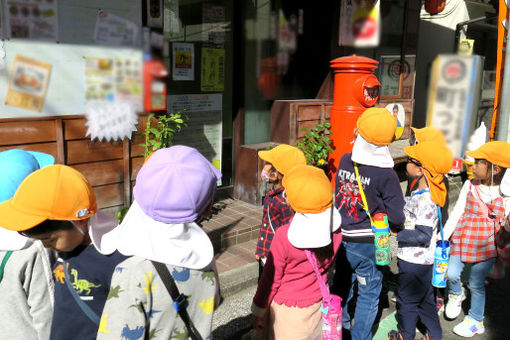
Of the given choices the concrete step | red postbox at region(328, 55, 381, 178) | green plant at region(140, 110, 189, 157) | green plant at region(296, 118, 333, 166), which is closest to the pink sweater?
the concrete step

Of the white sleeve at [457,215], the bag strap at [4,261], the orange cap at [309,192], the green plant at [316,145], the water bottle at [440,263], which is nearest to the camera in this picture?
the bag strap at [4,261]

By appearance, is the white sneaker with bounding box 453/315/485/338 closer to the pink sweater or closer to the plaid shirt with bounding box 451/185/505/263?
the plaid shirt with bounding box 451/185/505/263

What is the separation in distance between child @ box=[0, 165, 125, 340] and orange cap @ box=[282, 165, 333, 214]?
36.8 inches

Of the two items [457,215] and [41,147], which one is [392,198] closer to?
[457,215]

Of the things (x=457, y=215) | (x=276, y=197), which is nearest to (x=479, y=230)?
(x=457, y=215)

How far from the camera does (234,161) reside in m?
6.06

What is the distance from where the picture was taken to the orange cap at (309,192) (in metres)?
2.21

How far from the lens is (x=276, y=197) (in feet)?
9.67

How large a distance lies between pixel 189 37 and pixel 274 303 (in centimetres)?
382

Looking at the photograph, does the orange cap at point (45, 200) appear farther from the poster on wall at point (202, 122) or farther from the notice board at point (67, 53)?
the poster on wall at point (202, 122)

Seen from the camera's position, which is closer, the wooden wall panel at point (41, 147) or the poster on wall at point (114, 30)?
the wooden wall panel at point (41, 147)

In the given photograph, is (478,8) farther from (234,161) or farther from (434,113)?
(434,113)

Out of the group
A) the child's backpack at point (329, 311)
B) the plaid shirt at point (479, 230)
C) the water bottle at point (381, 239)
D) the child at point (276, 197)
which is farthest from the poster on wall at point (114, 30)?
the plaid shirt at point (479, 230)

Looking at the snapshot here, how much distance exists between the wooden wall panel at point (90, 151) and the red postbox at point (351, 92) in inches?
102
